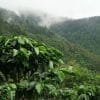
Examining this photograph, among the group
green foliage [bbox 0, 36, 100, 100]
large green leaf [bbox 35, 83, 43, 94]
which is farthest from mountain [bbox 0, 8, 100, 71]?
large green leaf [bbox 35, 83, 43, 94]

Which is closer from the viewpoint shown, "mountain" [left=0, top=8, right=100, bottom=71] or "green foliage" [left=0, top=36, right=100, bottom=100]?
"green foliage" [left=0, top=36, right=100, bottom=100]

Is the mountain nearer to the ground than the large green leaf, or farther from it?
nearer to the ground

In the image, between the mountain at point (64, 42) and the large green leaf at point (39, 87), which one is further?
the mountain at point (64, 42)

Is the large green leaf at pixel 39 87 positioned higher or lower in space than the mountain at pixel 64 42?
higher

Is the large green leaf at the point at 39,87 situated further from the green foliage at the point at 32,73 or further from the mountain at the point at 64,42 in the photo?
A: the mountain at the point at 64,42

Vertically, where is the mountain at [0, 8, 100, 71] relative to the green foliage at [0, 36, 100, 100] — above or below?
below

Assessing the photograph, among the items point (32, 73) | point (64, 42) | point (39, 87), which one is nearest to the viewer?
point (39, 87)

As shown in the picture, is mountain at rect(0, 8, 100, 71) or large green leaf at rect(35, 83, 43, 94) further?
mountain at rect(0, 8, 100, 71)

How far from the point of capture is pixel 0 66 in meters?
3.50

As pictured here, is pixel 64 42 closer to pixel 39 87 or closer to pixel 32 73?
pixel 32 73

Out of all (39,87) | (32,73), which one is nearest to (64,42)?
(32,73)

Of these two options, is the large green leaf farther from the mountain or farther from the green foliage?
the mountain

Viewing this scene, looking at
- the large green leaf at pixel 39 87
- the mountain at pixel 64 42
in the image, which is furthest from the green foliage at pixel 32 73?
the mountain at pixel 64 42

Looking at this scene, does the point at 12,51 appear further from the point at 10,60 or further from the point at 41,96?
the point at 41,96
